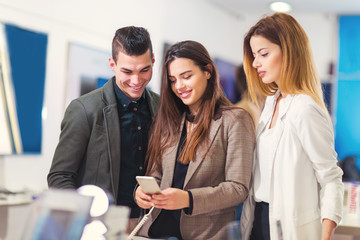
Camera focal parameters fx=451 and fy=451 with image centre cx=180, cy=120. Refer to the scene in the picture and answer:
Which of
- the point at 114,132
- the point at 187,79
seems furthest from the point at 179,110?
the point at 114,132

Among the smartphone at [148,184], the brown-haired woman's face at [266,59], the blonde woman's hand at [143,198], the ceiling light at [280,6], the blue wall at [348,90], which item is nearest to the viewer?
the smartphone at [148,184]

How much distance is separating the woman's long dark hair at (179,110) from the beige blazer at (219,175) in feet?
0.14

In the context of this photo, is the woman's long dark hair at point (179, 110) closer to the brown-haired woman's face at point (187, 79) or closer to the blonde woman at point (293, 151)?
the brown-haired woman's face at point (187, 79)

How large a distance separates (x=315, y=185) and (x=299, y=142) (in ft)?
0.54

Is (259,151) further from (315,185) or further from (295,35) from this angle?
(295,35)

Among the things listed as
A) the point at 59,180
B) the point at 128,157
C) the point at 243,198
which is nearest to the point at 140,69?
the point at 128,157

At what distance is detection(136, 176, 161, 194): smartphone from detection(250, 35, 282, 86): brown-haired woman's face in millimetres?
589

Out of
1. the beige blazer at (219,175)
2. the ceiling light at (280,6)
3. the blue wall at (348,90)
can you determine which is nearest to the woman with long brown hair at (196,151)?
the beige blazer at (219,175)

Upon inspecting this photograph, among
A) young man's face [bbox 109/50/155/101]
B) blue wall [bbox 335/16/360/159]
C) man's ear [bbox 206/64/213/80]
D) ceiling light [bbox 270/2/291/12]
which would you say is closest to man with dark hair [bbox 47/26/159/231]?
young man's face [bbox 109/50/155/101]

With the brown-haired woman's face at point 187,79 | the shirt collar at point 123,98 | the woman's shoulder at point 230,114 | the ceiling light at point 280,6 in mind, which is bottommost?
the woman's shoulder at point 230,114

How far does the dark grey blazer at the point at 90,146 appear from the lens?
1.68 metres

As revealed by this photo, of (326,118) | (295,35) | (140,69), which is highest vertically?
(295,35)

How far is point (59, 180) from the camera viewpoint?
1.62m

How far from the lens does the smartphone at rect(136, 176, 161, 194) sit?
136 centimetres
